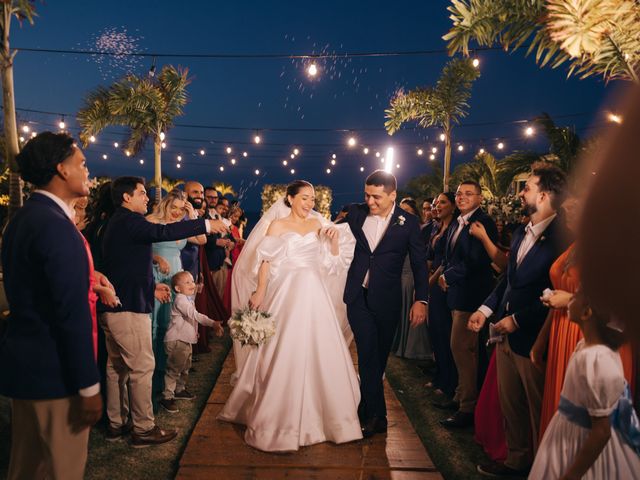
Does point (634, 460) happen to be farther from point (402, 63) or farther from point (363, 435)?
point (402, 63)

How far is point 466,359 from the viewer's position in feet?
16.4

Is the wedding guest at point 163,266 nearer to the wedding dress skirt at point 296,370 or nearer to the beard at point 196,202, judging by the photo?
the wedding dress skirt at point 296,370

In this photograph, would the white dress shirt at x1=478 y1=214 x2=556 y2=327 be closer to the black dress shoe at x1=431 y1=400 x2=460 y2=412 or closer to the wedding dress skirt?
the wedding dress skirt

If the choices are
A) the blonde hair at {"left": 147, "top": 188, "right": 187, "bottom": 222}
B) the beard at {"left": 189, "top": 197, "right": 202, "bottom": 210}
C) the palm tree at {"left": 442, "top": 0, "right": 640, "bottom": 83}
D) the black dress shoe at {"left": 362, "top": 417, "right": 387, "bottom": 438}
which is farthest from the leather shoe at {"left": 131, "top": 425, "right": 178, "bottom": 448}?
the palm tree at {"left": 442, "top": 0, "right": 640, "bottom": 83}

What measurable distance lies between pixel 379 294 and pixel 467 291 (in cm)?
105

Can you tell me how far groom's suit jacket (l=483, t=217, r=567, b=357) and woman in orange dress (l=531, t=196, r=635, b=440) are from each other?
5.8 inches

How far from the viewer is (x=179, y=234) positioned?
3.83 metres

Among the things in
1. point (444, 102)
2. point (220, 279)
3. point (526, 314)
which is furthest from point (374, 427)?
point (444, 102)

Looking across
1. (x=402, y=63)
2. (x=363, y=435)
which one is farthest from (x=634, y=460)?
(x=402, y=63)

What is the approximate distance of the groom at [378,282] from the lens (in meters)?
4.53

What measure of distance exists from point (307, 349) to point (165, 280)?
2.11 metres

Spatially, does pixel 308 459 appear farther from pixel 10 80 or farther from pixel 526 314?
pixel 10 80

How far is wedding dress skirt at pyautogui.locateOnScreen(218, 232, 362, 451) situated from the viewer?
418 centimetres

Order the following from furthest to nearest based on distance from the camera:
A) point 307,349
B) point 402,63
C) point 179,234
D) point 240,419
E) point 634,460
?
1. point 402,63
2. point 240,419
3. point 307,349
4. point 179,234
5. point 634,460
